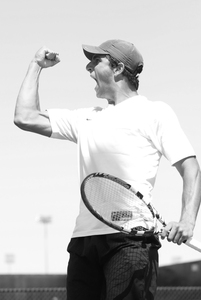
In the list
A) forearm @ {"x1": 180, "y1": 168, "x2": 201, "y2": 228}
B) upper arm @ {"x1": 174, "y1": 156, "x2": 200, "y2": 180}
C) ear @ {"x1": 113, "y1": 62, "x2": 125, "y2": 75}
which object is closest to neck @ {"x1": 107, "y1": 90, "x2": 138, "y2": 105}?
ear @ {"x1": 113, "y1": 62, "x2": 125, "y2": 75}

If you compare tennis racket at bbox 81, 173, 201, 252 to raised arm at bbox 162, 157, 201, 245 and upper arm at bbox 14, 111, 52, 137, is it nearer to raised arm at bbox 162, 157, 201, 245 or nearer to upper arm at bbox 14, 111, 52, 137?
raised arm at bbox 162, 157, 201, 245

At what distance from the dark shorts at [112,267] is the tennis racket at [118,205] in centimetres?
8

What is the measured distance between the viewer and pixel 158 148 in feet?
12.9

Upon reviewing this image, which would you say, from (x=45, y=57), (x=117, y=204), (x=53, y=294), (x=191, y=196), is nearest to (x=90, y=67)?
(x=45, y=57)

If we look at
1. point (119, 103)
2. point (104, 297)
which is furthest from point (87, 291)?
point (119, 103)

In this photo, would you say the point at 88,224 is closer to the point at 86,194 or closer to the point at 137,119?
the point at 86,194

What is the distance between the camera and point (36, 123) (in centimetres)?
439

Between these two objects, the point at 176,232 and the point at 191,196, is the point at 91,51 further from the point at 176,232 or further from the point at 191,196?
the point at 176,232

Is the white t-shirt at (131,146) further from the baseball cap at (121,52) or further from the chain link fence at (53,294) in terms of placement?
the chain link fence at (53,294)

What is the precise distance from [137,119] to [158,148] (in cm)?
21

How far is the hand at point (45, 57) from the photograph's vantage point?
15.1 ft

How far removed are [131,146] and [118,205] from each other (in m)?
0.33

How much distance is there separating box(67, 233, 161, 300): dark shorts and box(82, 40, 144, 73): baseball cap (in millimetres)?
1094

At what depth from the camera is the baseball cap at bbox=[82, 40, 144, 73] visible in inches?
168
